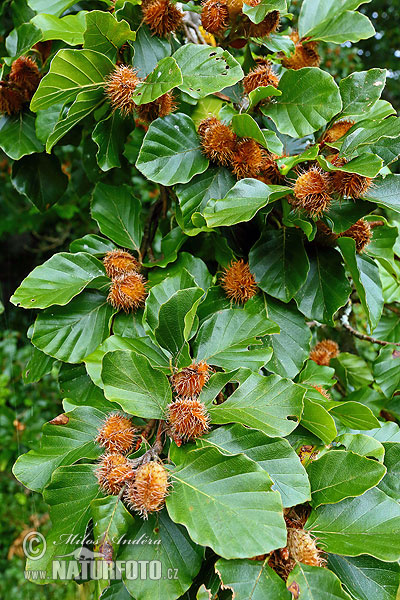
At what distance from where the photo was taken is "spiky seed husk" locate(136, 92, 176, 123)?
765 mm

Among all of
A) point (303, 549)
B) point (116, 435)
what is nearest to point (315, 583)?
point (303, 549)

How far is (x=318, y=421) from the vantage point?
0.64 meters

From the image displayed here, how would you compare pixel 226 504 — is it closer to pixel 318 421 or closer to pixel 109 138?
pixel 318 421

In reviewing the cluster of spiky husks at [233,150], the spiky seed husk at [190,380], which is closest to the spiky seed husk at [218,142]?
the cluster of spiky husks at [233,150]

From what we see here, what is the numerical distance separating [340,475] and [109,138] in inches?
24.8

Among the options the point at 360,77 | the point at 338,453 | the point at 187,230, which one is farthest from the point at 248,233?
the point at 338,453

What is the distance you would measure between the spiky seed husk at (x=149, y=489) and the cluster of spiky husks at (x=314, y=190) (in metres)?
0.39

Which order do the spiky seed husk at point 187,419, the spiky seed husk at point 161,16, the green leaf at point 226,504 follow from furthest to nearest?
the spiky seed husk at point 161,16
the spiky seed husk at point 187,419
the green leaf at point 226,504

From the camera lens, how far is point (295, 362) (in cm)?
75

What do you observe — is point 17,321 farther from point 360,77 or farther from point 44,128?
point 360,77

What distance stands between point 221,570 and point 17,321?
3.02m

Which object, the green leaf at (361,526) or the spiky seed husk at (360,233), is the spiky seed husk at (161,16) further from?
the green leaf at (361,526)

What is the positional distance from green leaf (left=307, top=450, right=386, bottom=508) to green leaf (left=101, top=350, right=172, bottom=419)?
20cm

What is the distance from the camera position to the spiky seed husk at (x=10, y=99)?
37.2 inches
